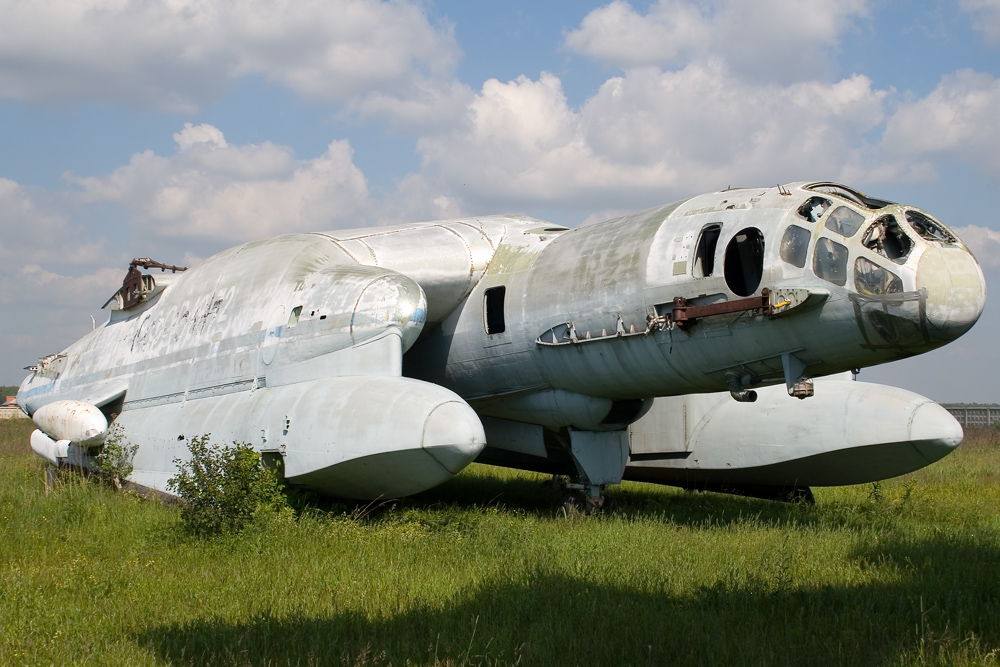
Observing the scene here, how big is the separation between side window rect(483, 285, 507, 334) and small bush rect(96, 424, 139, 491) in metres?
5.45

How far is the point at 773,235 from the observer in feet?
29.8

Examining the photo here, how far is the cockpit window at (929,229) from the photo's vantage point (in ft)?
27.9

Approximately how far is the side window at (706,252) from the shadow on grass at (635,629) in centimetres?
361

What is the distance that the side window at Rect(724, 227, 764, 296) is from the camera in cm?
988

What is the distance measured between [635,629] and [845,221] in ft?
16.1

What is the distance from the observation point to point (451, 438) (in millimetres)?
9086

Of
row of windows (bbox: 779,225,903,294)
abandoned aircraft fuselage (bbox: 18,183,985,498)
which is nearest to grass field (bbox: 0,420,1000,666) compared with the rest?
abandoned aircraft fuselage (bbox: 18,183,985,498)

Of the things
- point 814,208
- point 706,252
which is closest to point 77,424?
point 706,252

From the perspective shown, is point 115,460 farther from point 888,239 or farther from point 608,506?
point 888,239

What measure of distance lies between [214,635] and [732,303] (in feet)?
19.2

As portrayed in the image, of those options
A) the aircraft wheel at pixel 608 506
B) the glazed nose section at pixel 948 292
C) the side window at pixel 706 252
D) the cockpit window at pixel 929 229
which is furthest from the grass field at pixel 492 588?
the cockpit window at pixel 929 229

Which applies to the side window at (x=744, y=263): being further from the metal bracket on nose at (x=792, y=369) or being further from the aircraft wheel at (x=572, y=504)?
the aircraft wheel at (x=572, y=504)

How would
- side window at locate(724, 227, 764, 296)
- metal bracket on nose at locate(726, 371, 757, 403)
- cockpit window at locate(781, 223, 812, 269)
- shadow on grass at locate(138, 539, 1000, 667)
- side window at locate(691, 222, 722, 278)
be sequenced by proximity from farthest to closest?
side window at locate(724, 227, 764, 296), metal bracket on nose at locate(726, 371, 757, 403), side window at locate(691, 222, 722, 278), cockpit window at locate(781, 223, 812, 269), shadow on grass at locate(138, 539, 1000, 667)

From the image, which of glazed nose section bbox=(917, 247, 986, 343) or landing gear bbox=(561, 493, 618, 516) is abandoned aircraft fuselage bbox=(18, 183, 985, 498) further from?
landing gear bbox=(561, 493, 618, 516)
